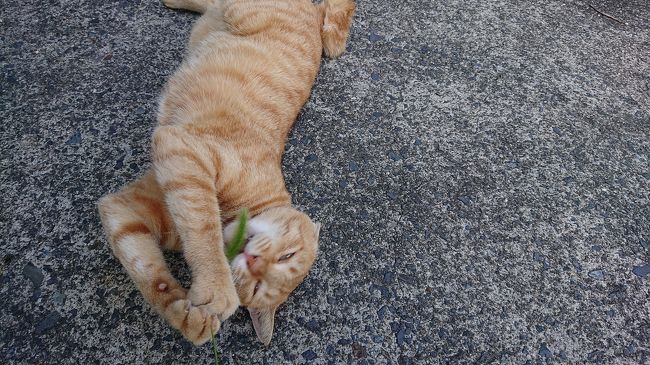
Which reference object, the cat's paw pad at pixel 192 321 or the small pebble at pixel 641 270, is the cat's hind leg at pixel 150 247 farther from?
the small pebble at pixel 641 270

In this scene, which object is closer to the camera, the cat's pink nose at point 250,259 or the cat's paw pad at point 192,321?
the cat's paw pad at point 192,321

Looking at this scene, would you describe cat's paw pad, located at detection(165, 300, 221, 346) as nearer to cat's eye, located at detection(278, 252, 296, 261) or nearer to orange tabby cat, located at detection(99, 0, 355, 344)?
orange tabby cat, located at detection(99, 0, 355, 344)

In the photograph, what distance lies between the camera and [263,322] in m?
2.10

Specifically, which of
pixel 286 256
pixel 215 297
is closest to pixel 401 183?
pixel 286 256

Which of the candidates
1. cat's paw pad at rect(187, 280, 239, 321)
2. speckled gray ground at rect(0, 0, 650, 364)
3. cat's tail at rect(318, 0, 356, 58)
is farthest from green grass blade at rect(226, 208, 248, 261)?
cat's tail at rect(318, 0, 356, 58)

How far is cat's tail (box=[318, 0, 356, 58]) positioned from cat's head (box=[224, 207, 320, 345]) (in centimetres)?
134

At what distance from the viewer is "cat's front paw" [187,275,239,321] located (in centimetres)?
198

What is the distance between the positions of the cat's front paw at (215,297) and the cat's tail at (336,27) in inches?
71.1

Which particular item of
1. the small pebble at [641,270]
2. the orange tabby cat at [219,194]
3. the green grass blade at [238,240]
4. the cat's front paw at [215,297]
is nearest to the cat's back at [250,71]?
the orange tabby cat at [219,194]

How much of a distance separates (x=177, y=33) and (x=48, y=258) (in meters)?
1.66

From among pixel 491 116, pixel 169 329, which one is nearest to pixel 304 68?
pixel 491 116

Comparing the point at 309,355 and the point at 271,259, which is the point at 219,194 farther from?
the point at 309,355

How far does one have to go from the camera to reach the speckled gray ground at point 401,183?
218 cm

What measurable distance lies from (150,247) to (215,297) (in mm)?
402
